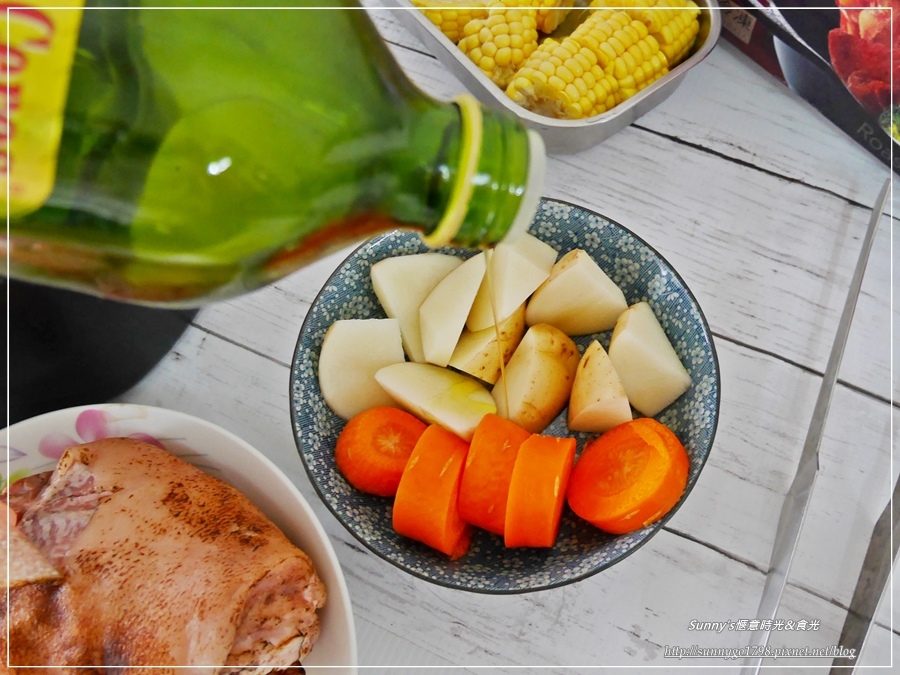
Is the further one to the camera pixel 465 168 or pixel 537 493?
pixel 537 493

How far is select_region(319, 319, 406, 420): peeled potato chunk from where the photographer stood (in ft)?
2.29

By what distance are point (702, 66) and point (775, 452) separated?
515 mm

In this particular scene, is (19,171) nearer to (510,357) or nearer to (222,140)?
(222,140)

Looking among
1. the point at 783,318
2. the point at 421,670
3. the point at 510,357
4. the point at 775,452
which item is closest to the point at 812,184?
the point at 783,318

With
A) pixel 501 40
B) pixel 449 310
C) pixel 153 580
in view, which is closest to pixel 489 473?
pixel 449 310

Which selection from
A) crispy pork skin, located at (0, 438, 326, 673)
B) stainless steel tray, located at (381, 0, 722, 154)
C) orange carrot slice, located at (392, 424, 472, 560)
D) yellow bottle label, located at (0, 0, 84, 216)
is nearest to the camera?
yellow bottle label, located at (0, 0, 84, 216)

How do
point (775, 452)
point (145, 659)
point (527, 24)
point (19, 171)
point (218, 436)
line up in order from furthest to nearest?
point (527, 24) < point (775, 452) < point (218, 436) < point (145, 659) < point (19, 171)

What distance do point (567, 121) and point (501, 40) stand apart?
0.15m

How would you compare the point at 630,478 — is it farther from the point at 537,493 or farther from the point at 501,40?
the point at 501,40

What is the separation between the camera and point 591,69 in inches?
33.3

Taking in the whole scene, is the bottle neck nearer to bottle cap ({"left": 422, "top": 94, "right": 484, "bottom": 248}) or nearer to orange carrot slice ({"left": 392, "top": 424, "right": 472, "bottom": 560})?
bottle cap ({"left": 422, "top": 94, "right": 484, "bottom": 248})

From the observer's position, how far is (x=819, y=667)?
0.68 m

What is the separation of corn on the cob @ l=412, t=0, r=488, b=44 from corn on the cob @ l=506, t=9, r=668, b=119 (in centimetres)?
10

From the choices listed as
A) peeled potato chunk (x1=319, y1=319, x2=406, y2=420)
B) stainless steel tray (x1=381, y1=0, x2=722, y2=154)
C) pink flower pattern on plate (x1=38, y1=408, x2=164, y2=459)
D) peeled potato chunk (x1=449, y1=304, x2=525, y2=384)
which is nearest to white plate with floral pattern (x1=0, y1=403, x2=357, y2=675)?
pink flower pattern on plate (x1=38, y1=408, x2=164, y2=459)
